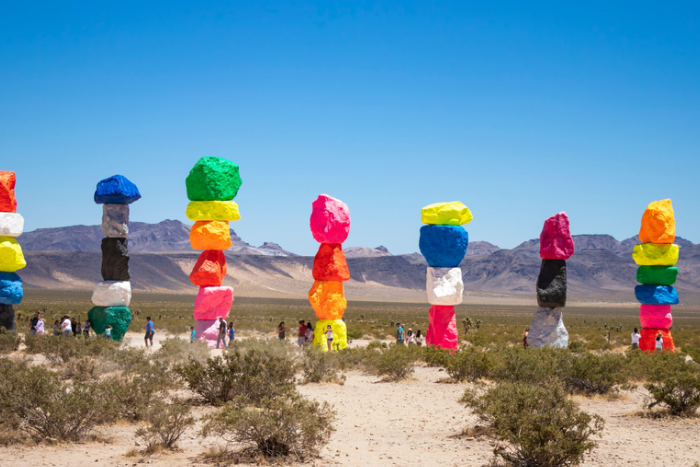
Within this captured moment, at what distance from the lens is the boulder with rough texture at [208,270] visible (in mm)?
21344

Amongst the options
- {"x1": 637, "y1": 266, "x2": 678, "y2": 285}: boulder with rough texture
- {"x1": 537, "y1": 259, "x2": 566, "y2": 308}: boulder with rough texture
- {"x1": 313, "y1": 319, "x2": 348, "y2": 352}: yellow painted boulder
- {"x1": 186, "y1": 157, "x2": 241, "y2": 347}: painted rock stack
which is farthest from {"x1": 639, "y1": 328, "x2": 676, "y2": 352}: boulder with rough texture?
{"x1": 186, "y1": 157, "x2": 241, "y2": 347}: painted rock stack

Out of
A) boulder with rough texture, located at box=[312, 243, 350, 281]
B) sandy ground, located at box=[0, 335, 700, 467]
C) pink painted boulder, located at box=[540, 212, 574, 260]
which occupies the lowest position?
sandy ground, located at box=[0, 335, 700, 467]

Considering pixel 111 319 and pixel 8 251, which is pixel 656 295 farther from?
pixel 8 251

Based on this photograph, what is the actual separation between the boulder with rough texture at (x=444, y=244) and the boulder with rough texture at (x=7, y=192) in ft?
47.8

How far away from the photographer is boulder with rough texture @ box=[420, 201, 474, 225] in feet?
65.8

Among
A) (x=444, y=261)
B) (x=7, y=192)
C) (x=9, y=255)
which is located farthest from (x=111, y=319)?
(x=444, y=261)

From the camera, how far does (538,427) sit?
7930 mm

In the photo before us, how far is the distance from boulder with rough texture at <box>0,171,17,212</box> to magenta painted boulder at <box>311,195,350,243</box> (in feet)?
35.4

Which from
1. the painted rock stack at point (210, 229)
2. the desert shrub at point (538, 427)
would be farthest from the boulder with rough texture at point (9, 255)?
the desert shrub at point (538, 427)

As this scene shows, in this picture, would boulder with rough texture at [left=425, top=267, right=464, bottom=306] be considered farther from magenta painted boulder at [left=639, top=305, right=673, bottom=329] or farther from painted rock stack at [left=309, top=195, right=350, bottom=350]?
magenta painted boulder at [left=639, top=305, right=673, bottom=329]

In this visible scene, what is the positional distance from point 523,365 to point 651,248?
10.5 meters

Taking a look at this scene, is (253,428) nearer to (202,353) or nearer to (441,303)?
(202,353)

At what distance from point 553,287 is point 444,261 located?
3.55m

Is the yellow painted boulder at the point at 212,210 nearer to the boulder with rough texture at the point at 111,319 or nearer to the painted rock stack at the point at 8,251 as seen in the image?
the boulder with rough texture at the point at 111,319
